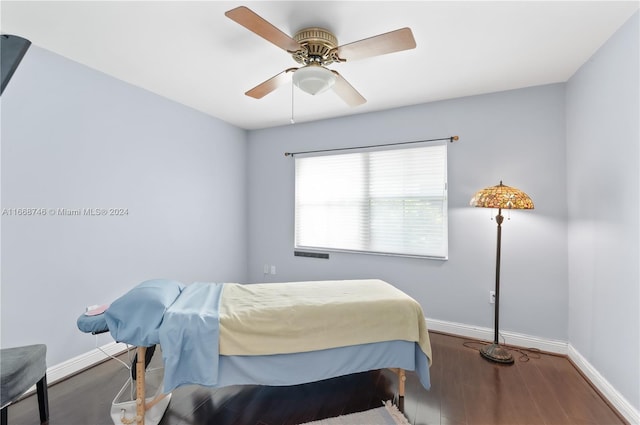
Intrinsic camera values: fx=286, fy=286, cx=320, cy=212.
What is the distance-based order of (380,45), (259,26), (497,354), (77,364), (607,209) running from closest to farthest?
(259,26) < (380,45) < (607,209) < (77,364) < (497,354)

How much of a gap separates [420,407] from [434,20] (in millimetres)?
2487

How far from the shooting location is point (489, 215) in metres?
2.87

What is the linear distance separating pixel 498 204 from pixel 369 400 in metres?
1.81

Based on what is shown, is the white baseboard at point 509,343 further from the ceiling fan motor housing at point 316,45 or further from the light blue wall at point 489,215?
the ceiling fan motor housing at point 316,45

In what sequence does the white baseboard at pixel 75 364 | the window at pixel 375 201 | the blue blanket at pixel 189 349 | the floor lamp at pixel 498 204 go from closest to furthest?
the blue blanket at pixel 189 349 < the white baseboard at pixel 75 364 < the floor lamp at pixel 498 204 < the window at pixel 375 201

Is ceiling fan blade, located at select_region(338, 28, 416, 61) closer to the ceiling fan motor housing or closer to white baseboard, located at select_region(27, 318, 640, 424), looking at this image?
the ceiling fan motor housing

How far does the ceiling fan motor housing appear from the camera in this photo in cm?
178

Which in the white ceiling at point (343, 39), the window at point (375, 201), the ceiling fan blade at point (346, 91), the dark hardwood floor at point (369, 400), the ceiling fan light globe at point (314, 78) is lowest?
the dark hardwood floor at point (369, 400)

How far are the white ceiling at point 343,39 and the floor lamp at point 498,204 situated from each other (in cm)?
102

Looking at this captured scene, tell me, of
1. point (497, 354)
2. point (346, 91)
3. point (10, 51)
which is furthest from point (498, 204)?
point (10, 51)

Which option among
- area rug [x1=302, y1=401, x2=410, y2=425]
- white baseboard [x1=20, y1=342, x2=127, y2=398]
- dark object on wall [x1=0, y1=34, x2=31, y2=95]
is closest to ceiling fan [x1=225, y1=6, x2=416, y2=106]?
dark object on wall [x1=0, y1=34, x2=31, y2=95]

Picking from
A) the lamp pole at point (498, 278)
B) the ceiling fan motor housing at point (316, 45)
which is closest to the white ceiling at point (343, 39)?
the ceiling fan motor housing at point (316, 45)

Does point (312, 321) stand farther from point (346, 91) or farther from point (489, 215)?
point (489, 215)

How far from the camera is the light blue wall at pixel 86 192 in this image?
6.64 ft
